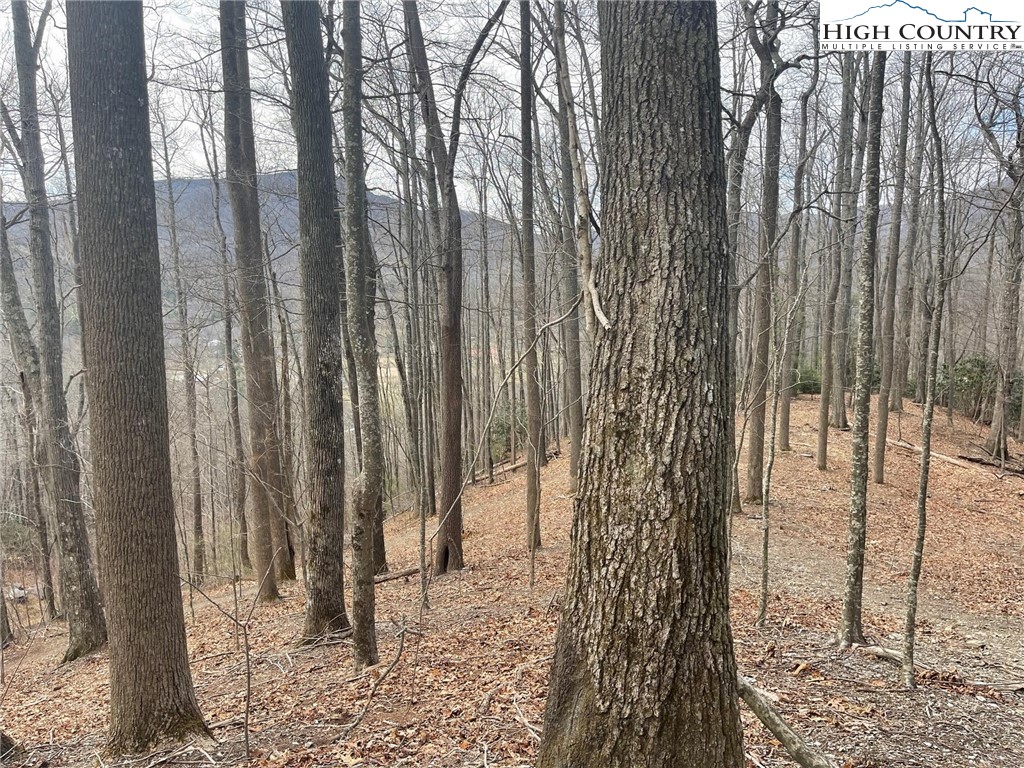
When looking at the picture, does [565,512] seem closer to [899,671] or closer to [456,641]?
[456,641]

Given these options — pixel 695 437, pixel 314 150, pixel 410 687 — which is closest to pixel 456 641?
pixel 410 687

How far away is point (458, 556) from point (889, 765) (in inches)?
256

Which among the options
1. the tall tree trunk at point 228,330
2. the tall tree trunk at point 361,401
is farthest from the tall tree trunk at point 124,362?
the tall tree trunk at point 228,330

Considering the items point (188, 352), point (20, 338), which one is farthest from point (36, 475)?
point (188, 352)

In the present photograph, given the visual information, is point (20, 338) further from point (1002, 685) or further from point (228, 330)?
point (1002, 685)

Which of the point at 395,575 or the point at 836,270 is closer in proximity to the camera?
the point at 395,575

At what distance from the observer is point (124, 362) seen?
13.0 ft

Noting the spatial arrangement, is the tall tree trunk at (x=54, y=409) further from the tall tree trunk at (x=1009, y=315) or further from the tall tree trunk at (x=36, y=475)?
the tall tree trunk at (x=1009, y=315)

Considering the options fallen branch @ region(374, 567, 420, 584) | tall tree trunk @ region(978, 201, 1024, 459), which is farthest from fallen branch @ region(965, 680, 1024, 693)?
tall tree trunk @ region(978, 201, 1024, 459)

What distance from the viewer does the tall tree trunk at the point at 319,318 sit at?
5.89 meters

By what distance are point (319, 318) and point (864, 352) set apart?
15.9 feet

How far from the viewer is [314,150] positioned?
5.96 metres

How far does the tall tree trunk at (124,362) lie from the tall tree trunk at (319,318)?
6.18 ft

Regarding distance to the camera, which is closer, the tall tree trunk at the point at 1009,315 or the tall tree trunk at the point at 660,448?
the tall tree trunk at the point at 660,448
